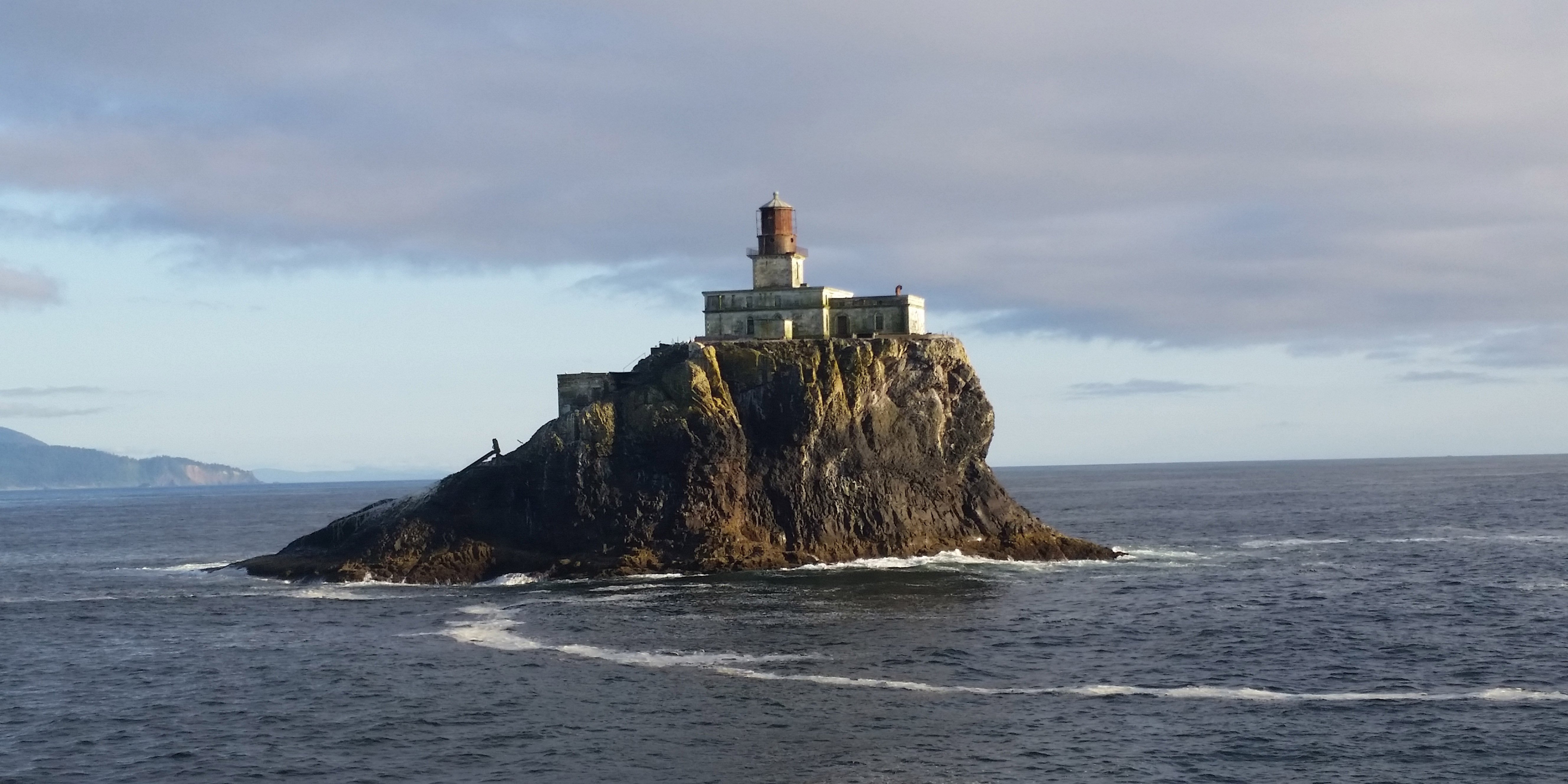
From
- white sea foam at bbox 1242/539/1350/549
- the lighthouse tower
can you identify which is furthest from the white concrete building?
white sea foam at bbox 1242/539/1350/549

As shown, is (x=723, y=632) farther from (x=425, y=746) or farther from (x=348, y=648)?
(x=425, y=746)

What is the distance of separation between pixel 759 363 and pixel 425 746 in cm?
4579

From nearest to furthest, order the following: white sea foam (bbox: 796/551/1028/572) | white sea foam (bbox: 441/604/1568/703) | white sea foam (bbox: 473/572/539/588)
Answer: white sea foam (bbox: 441/604/1568/703) < white sea foam (bbox: 473/572/539/588) < white sea foam (bbox: 796/551/1028/572)

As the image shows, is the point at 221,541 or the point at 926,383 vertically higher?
the point at 926,383

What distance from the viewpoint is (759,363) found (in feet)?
274

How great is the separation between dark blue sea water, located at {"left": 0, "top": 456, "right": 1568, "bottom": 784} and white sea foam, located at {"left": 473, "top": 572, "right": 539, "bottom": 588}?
1.29 m

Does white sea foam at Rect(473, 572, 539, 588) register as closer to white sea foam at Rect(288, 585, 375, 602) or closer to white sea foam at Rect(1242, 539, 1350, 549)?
white sea foam at Rect(288, 585, 375, 602)

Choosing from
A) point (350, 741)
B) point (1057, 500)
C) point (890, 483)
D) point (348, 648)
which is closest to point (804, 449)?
point (890, 483)

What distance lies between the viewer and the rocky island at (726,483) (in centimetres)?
7906

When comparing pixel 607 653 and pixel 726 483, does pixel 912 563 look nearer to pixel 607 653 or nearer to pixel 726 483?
pixel 726 483

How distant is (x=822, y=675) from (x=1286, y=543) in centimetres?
5920

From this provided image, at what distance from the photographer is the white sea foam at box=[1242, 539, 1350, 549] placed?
310ft

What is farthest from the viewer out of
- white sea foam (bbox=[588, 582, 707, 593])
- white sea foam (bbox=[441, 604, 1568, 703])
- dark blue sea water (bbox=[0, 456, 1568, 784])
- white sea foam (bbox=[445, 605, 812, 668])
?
white sea foam (bbox=[588, 582, 707, 593])

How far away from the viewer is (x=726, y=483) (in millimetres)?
80438
